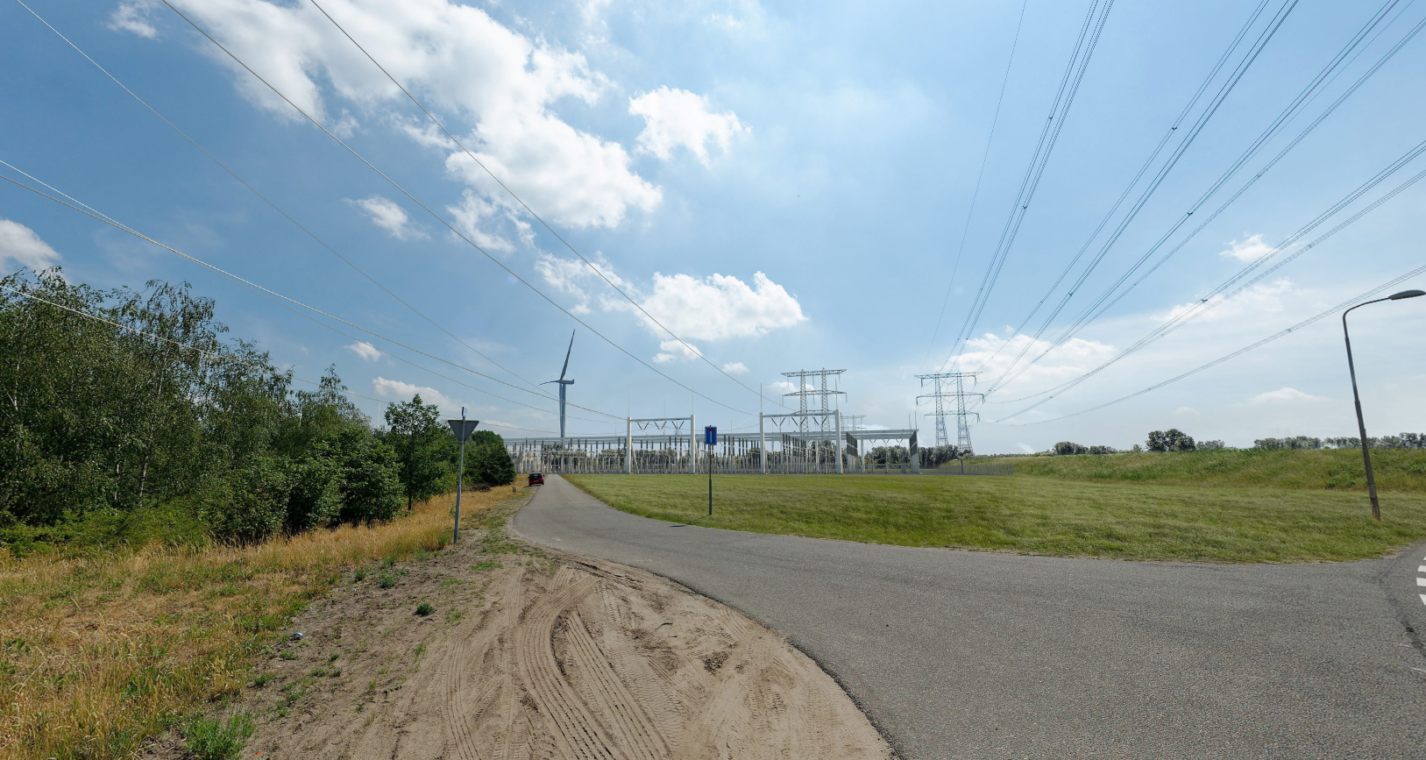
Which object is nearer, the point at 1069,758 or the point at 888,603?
the point at 1069,758

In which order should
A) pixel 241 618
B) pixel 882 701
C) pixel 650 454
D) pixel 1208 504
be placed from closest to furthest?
pixel 882 701, pixel 241 618, pixel 1208 504, pixel 650 454

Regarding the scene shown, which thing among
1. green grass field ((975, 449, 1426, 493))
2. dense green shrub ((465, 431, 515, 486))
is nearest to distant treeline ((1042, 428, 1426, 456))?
green grass field ((975, 449, 1426, 493))

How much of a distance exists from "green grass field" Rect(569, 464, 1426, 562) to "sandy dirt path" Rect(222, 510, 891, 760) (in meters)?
10.3

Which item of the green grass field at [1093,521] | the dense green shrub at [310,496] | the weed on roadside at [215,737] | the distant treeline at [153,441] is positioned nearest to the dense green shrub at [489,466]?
the distant treeline at [153,441]

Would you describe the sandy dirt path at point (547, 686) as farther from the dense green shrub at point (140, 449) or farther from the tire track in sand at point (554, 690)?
the dense green shrub at point (140, 449)

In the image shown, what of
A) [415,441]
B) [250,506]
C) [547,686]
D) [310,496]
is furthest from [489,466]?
[547,686]

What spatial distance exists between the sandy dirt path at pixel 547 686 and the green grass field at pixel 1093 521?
33.7 feet

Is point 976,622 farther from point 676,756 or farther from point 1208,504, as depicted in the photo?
point 1208,504

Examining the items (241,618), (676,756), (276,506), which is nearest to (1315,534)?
(676,756)

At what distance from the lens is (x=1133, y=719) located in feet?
15.1

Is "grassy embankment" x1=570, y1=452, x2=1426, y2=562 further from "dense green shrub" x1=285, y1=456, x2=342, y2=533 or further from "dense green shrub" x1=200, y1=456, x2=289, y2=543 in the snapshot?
"dense green shrub" x1=200, y1=456, x2=289, y2=543

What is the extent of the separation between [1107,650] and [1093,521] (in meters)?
13.4

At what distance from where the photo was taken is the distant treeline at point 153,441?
1755 cm

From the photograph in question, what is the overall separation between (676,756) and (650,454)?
87.9m
